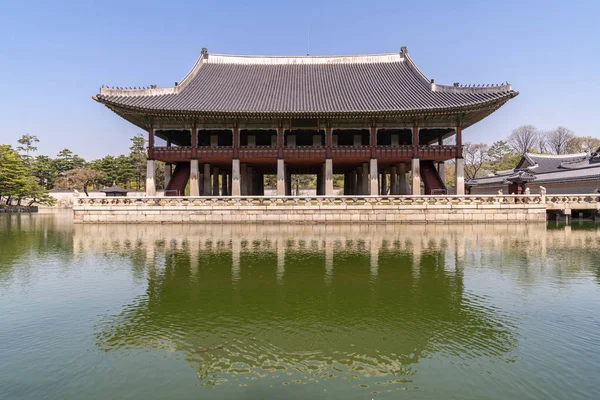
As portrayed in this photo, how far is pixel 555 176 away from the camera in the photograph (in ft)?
120

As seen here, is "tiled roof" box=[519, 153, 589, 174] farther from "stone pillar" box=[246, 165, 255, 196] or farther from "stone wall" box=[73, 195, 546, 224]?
"stone pillar" box=[246, 165, 255, 196]

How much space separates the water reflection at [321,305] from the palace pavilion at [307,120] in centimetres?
1470

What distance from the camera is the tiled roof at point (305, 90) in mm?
28469

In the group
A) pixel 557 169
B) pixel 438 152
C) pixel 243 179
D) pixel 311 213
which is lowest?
pixel 311 213

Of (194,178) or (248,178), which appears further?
(248,178)

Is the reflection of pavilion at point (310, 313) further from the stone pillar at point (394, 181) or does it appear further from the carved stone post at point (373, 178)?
the stone pillar at point (394, 181)

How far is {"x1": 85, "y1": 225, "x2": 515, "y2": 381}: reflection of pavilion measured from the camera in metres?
5.69

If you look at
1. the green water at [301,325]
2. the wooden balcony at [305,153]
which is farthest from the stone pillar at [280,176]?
the green water at [301,325]

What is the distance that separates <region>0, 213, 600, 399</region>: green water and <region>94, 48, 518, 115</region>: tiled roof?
58.3 feet

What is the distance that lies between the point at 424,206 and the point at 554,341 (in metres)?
20.4

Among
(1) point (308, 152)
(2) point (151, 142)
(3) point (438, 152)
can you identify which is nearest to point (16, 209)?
(2) point (151, 142)

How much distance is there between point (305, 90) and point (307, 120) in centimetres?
542

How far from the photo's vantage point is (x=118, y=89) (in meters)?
29.4

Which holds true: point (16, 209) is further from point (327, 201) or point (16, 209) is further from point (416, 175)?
point (416, 175)
